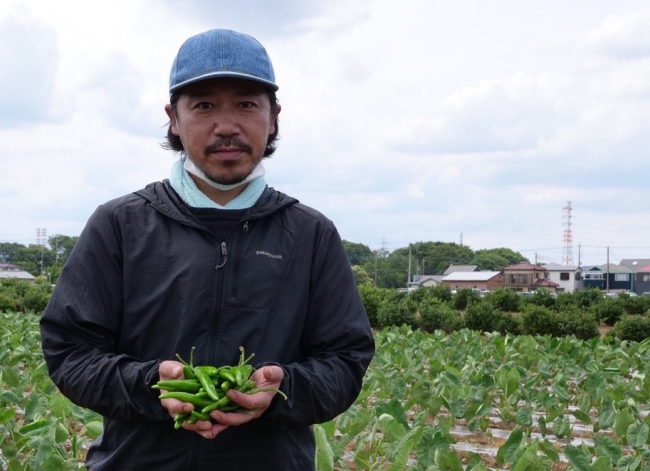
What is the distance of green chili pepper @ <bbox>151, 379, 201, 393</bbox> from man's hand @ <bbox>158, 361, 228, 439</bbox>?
0.05 feet

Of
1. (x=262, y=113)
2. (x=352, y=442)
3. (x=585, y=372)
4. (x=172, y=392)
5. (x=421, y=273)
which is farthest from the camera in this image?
(x=421, y=273)

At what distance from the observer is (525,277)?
6488 cm

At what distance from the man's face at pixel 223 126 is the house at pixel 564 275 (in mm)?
68044

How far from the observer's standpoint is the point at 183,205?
77.1 inches

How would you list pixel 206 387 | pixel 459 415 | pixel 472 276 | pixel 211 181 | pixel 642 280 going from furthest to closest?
pixel 642 280 → pixel 472 276 → pixel 459 415 → pixel 211 181 → pixel 206 387

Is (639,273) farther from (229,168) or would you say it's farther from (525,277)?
(229,168)

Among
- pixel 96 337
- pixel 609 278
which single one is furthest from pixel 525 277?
pixel 96 337

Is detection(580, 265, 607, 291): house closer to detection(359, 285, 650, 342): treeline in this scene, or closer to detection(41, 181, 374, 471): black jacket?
detection(359, 285, 650, 342): treeline

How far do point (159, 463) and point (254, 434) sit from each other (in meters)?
0.21

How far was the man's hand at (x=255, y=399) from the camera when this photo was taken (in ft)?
5.59

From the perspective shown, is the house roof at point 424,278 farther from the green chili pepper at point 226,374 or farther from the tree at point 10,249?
the green chili pepper at point 226,374

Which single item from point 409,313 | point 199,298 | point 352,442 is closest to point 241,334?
point 199,298

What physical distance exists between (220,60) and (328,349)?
699mm

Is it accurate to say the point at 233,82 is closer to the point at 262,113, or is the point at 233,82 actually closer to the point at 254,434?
the point at 262,113
